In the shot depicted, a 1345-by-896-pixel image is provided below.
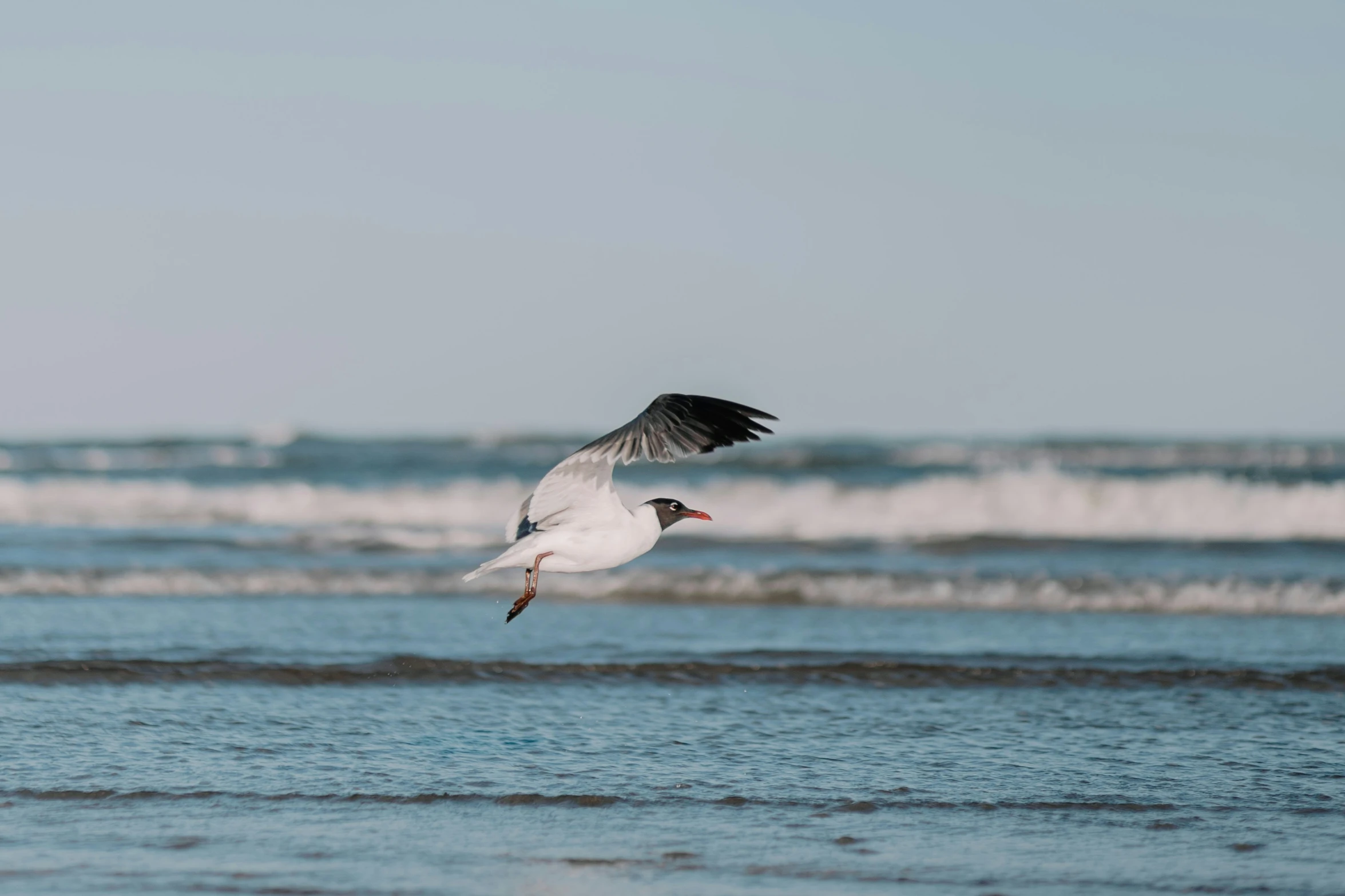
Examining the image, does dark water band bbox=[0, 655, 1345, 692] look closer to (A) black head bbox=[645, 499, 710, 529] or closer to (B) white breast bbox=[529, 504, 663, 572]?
(A) black head bbox=[645, 499, 710, 529]

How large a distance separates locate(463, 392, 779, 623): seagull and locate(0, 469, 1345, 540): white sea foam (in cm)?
1021

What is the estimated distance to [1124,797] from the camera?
5996mm

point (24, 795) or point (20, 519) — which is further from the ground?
point (20, 519)

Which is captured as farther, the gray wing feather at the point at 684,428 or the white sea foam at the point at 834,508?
the white sea foam at the point at 834,508

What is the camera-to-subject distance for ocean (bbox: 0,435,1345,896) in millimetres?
5195

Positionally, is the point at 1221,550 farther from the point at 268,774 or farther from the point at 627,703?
the point at 268,774

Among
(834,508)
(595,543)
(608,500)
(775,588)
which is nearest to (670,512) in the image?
(608,500)

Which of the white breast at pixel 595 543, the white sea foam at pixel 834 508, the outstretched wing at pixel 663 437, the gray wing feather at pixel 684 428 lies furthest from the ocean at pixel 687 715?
the gray wing feather at pixel 684 428

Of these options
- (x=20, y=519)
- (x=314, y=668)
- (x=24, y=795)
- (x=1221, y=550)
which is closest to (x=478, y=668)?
(x=314, y=668)

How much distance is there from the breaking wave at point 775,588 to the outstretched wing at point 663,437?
5.93 meters

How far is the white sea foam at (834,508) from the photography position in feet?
59.5

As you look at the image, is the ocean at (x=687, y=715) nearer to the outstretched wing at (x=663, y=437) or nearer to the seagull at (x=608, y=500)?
the seagull at (x=608, y=500)

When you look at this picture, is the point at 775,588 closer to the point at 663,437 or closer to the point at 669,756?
the point at 669,756

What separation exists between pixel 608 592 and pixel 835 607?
2.05 metres
